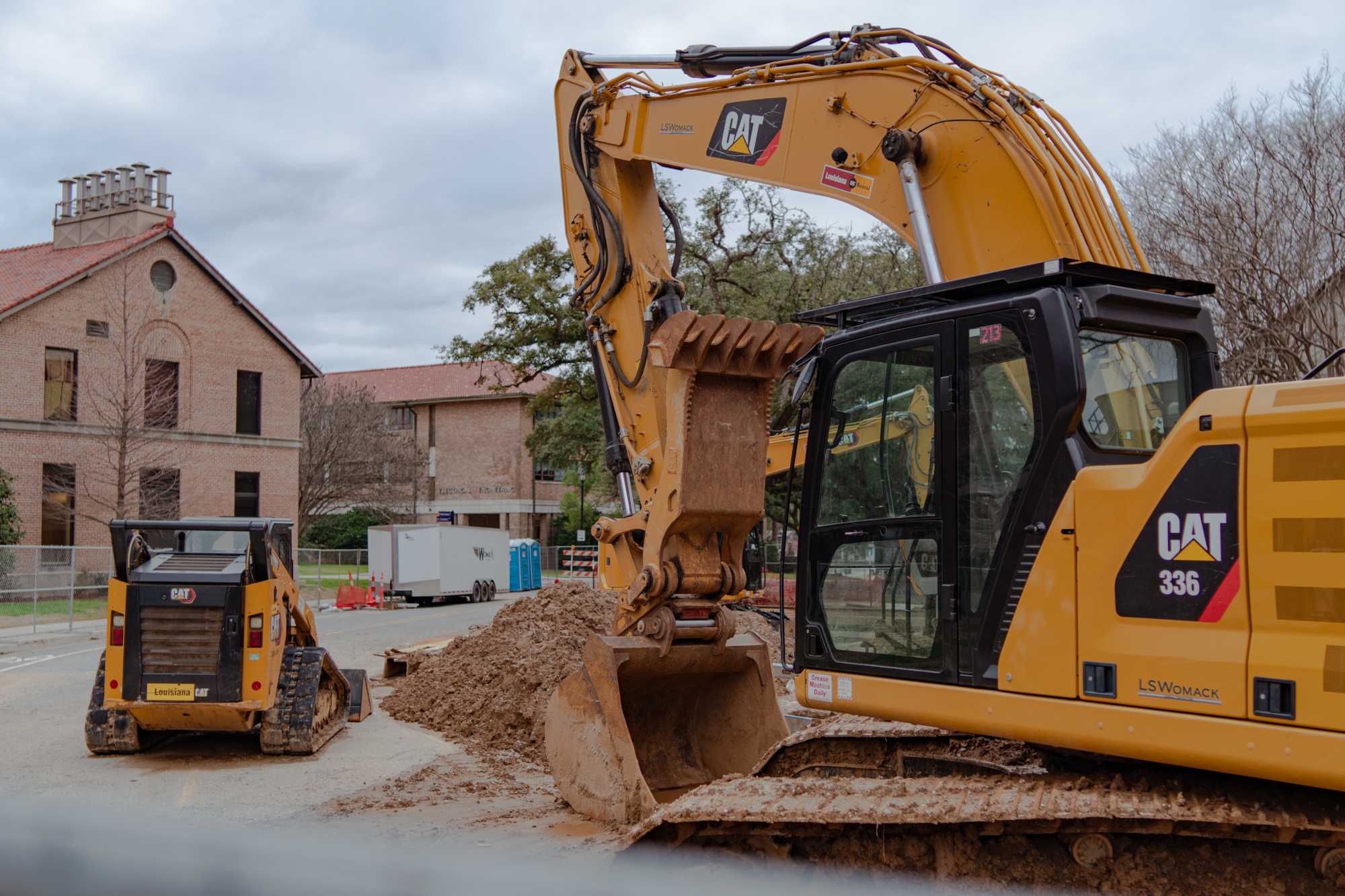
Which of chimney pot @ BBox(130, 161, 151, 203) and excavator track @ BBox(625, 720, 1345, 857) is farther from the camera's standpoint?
chimney pot @ BBox(130, 161, 151, 203)

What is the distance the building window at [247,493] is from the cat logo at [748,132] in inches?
1388

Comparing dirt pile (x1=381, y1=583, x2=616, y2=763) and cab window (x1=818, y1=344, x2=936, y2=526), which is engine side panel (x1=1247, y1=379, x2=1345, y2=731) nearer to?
cab window (x1=818, y1=344, x2=936, y2=526)

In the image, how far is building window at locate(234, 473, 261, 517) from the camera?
133 feet

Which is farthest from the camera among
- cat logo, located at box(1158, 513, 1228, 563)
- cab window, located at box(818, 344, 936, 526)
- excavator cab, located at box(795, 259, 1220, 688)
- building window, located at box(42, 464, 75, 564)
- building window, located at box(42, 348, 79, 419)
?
building window, located at box(42, 348, 79, 419)

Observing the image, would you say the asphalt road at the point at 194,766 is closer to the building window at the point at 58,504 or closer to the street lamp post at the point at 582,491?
the building window at the point at 58,504

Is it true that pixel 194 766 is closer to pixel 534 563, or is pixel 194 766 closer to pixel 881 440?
pixel 881 440

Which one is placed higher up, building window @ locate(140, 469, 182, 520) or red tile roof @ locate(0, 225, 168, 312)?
red tile roof @ locate(0, 225, 168, 312)

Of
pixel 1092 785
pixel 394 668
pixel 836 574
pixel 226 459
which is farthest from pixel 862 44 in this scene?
pixel 226 459

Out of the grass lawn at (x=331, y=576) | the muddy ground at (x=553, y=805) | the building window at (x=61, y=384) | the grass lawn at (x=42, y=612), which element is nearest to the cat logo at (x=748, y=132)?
the muddy ground at (x=553, y=805)

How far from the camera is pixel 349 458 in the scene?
181 feet

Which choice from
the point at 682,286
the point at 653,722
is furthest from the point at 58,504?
the point at 653,722

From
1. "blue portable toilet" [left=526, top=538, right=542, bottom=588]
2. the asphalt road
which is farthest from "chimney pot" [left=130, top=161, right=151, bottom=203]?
the asphalt road

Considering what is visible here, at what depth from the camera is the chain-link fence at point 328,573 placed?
36500 millimetres

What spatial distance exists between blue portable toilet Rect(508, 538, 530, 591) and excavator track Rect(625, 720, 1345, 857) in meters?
36.7
